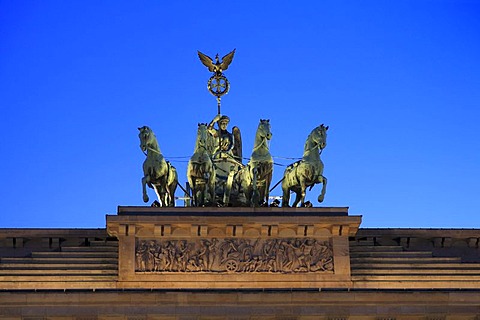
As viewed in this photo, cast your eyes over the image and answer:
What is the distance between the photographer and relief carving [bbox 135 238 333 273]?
50.1m

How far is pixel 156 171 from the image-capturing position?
5147 centimetres

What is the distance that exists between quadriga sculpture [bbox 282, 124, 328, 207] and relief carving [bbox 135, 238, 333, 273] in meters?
1.77

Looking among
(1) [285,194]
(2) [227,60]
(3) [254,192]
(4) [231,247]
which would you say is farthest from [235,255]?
(2) [227,60]

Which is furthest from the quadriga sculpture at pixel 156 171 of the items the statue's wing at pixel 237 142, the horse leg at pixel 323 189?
the statue's wing at pixel 237 142

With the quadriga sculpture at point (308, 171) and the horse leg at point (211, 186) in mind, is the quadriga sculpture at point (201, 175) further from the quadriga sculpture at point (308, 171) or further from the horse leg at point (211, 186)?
the quadriga sculpture at point (308, 171)

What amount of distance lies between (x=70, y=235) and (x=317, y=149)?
7505 millimetres

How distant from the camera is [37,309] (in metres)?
48.8

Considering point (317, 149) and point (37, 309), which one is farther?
point (317, 149)

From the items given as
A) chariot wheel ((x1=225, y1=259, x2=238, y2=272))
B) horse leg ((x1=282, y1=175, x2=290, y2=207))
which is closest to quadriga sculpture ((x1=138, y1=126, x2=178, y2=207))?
chariot wheel ((x1=225, y1=259, x2=238, y2=272))

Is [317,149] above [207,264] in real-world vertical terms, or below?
above

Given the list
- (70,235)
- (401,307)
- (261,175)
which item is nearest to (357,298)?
(401,307)

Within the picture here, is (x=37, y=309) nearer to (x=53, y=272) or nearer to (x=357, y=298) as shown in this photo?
(x=53, y=272)

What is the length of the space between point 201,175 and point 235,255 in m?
2.85

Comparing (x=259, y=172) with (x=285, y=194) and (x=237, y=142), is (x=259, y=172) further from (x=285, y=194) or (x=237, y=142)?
(x=237, y=142)
